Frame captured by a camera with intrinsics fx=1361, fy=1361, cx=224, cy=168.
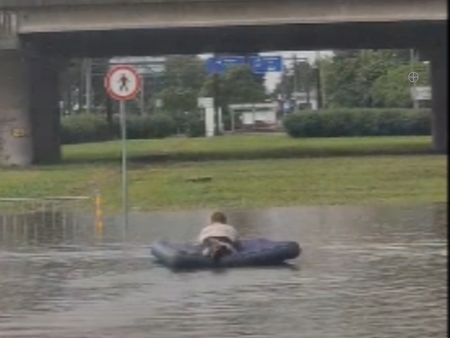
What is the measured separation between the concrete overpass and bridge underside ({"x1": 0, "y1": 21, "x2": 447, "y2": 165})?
0.04 metres

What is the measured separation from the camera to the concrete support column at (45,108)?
Answer: 2034 inches

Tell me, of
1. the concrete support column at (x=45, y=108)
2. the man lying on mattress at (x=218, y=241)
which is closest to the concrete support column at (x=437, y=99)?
the concrete support column at (x=45, y=108)

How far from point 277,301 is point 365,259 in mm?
4479

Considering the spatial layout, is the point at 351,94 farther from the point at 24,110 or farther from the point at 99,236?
the point at 99,236

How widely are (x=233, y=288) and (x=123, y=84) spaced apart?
914cm

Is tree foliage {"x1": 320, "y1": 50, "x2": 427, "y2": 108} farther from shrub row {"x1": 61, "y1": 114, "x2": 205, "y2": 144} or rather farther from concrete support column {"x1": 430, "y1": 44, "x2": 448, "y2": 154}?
concrete support column {"x1": 430, "y1": 44, "x2": 448, "y2": 154}

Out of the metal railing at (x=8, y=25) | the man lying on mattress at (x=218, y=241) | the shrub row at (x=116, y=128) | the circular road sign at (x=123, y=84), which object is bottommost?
the man lying on mattress at (x=218, y=241)

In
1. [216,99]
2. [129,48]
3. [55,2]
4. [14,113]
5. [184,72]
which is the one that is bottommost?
[14,113]

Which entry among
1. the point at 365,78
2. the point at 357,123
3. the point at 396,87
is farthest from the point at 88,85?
the point at 357,123

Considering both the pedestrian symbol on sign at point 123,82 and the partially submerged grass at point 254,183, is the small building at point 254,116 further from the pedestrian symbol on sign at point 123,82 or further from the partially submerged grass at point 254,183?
the pedestrian symbol on sign at point 123,82

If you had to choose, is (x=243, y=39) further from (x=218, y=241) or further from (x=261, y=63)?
(x=218, y=241)

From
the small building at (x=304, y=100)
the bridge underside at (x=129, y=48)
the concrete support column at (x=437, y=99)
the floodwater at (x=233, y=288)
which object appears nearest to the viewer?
the floodwater at (x=233, y=288)

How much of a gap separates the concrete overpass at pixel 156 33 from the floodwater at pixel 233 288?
69.8 ft

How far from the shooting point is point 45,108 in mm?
53219
